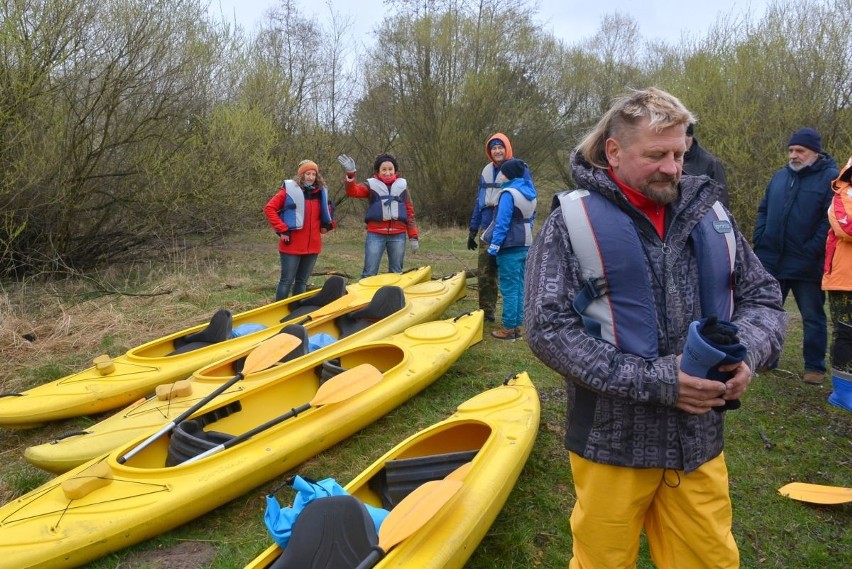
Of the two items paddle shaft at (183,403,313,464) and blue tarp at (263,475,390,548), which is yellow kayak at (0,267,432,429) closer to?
paddle shaft at (183,403,313,464)

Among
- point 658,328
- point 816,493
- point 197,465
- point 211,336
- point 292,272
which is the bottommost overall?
point 816,493

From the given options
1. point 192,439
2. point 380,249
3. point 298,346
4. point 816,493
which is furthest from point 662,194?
point 380,249

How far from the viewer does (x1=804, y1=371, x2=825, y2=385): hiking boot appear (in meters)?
4.09

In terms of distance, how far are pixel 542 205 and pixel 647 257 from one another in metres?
16.9

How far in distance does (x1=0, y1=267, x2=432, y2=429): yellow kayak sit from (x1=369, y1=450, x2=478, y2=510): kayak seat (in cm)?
197

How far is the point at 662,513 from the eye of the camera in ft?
5.06

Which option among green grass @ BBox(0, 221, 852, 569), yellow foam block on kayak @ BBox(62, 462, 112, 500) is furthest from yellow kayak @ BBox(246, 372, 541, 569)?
yellow foam block on kayak @ BBox(62, 462, 112, 500)

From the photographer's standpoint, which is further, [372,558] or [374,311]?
[374,311]

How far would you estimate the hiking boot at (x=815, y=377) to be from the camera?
4086 mm

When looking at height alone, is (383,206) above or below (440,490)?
above

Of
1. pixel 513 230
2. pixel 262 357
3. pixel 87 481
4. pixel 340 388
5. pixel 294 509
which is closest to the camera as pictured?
pixel 294 509

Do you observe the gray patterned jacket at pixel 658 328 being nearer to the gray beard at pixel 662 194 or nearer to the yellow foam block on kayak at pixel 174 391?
the gray beard at pixel 662 194

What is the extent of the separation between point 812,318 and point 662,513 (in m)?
3.23

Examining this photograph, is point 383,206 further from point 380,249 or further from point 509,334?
point 509,334
